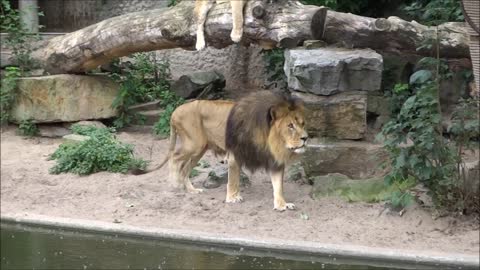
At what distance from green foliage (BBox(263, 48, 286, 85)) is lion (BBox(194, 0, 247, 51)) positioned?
8.82ft

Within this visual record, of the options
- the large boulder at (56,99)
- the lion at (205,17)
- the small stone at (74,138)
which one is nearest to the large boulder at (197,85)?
the large boulder at (56,99)

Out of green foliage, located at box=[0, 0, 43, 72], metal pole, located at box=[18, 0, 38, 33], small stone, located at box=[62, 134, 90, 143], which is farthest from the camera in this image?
metal pole, located at box=[18, 0, 38, 33]

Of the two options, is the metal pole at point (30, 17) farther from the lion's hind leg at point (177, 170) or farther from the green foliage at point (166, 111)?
the lion's hind leg at point (177, 170)

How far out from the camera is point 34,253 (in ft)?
20.9

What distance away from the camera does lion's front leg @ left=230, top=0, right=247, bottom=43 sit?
28.0 feet

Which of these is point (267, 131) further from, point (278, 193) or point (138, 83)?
point (138, 83)

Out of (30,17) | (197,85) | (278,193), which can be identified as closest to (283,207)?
(278,193)

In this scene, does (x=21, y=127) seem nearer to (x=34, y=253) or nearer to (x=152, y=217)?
(x=152, y=217)

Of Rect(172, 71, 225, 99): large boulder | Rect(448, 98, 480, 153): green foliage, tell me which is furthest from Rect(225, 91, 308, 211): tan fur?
Rect(172, 71, 225, 99): large boulder

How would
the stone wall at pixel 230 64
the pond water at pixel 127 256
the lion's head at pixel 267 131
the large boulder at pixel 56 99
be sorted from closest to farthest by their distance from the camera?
the pond water at pixel 127 256 < the lion's head at pixel 267 131 < the large boulder at pixel 56 99 < the stone wall at pixel 230 64

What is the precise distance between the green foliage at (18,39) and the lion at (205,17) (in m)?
3.45

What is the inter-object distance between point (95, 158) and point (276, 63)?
380cm

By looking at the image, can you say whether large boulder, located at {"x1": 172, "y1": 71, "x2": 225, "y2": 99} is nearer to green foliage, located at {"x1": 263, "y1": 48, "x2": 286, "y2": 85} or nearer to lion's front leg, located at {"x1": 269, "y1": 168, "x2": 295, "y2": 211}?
green foliage, located at {"x1": 263, "y1": 48, "x2": 286, "y2": 85}

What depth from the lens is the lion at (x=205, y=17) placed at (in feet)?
28.0
